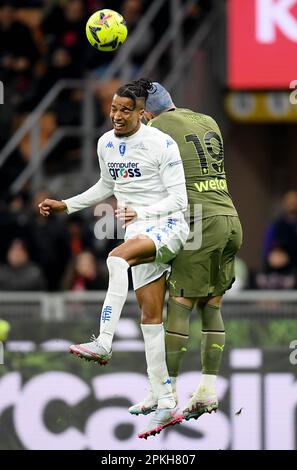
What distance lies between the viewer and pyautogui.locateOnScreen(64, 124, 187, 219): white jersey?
417 inches

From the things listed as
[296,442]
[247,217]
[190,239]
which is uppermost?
[190,239]

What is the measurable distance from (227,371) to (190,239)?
4509 mm

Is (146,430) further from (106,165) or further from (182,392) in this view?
(182,392)

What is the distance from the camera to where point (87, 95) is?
57.9 ft

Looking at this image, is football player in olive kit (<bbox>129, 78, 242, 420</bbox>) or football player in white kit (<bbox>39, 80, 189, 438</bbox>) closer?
football player in white kit (<bbox>39, 80, 189, 438</bbox>)

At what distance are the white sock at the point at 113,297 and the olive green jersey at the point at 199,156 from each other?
81cm

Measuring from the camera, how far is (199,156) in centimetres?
1095

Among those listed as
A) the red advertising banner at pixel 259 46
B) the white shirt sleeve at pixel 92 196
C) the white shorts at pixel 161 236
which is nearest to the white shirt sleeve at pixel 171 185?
the white shorts at pixel 161 236

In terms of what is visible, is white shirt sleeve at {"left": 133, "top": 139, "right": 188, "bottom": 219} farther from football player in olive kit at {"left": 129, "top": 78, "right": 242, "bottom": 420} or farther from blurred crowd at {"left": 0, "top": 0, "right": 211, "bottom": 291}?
blurred crowd at {"left": 0, "top": 0, "right": 211, "bottom": 291}

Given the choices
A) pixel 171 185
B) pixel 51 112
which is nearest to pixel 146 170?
pixel 171 185
